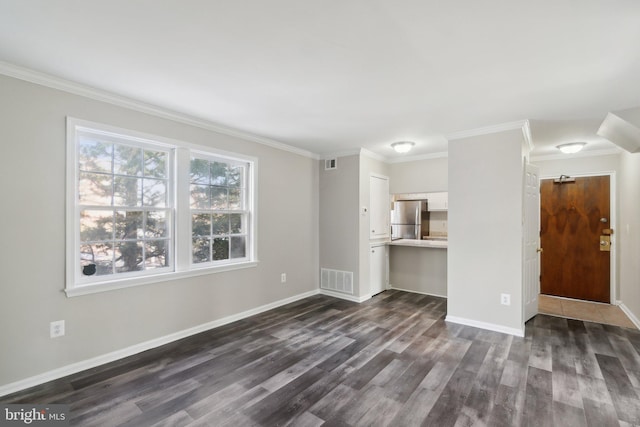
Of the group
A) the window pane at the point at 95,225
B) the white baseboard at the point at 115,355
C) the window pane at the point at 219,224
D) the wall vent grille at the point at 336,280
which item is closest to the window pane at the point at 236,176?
the window pane at the point at 219,224

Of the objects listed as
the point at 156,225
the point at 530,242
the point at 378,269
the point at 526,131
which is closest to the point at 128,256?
the point at 156,225

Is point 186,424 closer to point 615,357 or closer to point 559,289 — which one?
point 615,357

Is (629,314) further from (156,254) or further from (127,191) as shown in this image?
(127,191)

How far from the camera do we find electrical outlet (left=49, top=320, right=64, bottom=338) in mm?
2480

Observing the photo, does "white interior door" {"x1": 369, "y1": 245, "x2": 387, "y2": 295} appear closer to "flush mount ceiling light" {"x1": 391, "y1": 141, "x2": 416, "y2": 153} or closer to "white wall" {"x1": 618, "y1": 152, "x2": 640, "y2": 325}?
"flush mount ceiling light" {"x1": 391, "y1": 141, "x2": 416, "y2": 153}

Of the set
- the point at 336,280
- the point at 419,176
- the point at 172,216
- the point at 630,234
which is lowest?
the point at 336,280

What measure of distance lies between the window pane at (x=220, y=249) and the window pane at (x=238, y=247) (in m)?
0.10

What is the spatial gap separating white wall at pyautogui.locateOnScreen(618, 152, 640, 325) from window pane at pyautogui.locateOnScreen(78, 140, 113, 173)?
238 inches

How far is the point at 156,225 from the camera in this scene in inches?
128

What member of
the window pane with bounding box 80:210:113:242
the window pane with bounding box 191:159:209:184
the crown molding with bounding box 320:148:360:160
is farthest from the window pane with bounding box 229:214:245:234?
the crown molding with bounding box 320:148:360:160

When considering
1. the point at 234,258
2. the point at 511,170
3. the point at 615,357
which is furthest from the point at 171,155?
the point at 615,357

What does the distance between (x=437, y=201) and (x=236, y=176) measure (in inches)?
141

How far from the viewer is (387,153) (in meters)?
5.21

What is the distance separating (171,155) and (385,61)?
98.9 inches
